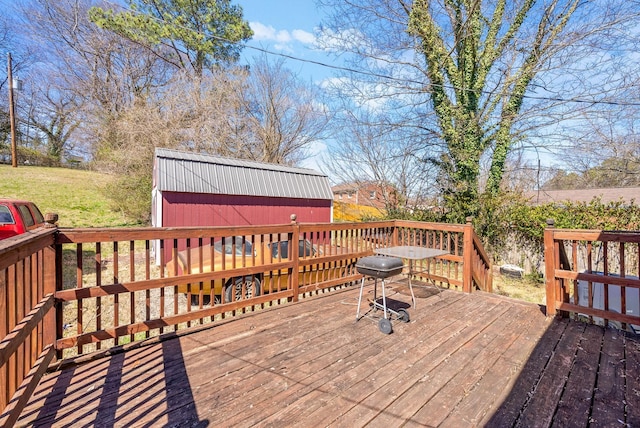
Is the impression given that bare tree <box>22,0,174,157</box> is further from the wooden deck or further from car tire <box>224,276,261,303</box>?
the wooden deck

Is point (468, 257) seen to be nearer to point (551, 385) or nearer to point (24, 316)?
point (551, 385)

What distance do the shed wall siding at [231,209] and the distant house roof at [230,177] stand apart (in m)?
0.17

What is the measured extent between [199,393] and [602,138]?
34.1 ft

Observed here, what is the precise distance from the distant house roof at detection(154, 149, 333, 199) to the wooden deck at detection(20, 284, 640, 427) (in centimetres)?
559

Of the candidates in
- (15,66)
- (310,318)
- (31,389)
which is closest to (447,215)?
(310,318)

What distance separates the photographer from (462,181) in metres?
7.82

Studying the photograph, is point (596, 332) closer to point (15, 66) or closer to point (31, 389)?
point (31, 389)

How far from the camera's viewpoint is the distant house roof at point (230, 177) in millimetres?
7531

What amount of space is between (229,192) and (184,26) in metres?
8.55

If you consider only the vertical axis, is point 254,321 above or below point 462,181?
below

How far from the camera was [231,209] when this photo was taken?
8383mm

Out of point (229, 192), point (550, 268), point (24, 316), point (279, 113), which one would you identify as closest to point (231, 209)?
Result: point (229, 192)

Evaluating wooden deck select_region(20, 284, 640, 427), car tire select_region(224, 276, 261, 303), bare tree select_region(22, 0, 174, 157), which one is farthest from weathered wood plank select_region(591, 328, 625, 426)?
bare tree select_region(22, 0, 174, 157)

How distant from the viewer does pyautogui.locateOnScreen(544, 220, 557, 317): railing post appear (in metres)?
3.28
